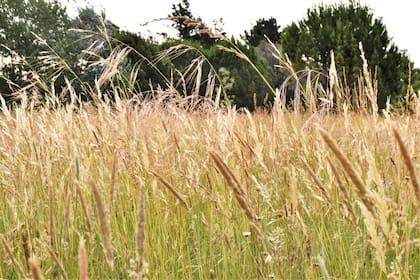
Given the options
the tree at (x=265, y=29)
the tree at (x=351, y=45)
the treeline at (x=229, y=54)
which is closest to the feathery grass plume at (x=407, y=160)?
the treeline at (x=229, y=54)

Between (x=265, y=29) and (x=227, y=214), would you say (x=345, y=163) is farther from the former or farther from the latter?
(x=265, y=29)

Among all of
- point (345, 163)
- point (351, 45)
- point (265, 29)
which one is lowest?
point (345, 163)

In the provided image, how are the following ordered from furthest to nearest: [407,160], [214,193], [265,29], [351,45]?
[265,29]
[351,45]
[214,193]
[407,160]

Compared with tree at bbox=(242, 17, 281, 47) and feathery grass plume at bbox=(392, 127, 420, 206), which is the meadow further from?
tree at bbox=(242, 17, 281, 47)

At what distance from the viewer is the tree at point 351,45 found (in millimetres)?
10484

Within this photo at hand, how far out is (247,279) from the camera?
155 centimetres

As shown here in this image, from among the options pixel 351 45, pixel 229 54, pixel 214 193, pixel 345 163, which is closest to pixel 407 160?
pixel 345 163

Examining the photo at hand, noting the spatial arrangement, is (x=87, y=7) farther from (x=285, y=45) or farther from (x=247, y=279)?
(x=247, y=279)

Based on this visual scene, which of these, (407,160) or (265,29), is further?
(265,29)

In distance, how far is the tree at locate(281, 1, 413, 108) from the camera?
1048 cm

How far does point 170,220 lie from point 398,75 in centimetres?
1010

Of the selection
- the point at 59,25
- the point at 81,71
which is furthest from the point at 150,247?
the point at 59,25

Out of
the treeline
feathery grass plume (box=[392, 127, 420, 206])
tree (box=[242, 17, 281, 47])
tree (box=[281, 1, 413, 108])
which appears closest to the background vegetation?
feathery grass plume (box=[392, 127, 420, 206])

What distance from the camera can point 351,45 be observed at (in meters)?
10.6
